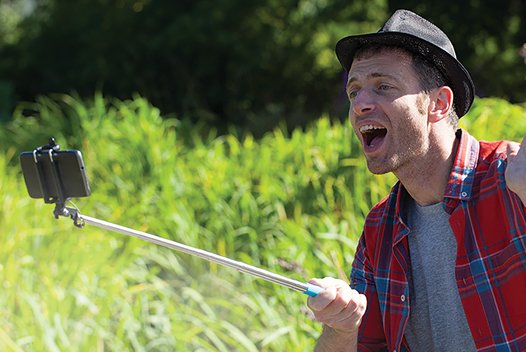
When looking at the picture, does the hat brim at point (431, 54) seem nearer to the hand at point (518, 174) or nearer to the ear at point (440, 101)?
the ear at point (440, 101)

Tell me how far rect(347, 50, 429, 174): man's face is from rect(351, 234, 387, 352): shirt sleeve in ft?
1.01

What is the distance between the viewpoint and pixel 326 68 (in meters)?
14.7

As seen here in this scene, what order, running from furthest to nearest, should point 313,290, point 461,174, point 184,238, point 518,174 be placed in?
point 184,238 → point 461,174 → point 313,290 → point 518,174

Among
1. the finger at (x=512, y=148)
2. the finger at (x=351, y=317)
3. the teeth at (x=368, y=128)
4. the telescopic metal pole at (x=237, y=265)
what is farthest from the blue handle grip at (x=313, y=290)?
the finger at (x=512, y=148)

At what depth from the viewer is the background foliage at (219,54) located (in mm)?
13430

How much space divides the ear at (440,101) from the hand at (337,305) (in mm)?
558

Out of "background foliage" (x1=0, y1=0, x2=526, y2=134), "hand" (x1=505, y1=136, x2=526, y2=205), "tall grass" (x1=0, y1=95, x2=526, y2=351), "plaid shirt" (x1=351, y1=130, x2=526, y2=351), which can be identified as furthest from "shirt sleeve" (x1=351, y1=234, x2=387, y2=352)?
"background foliage" (x1=0, y1=0, x2=526, y2=134)

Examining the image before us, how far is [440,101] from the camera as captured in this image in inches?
95.7

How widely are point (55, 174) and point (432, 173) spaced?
0.96 meters

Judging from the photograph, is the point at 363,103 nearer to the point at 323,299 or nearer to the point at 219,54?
the point at 323,299

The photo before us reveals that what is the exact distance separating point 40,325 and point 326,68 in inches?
446

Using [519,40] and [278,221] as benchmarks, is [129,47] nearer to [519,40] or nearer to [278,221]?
[519,40]

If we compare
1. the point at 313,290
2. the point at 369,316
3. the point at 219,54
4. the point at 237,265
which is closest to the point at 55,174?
the point at 237,265

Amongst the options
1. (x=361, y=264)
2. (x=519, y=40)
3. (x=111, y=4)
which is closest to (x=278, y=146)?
(x=361, y=264)
